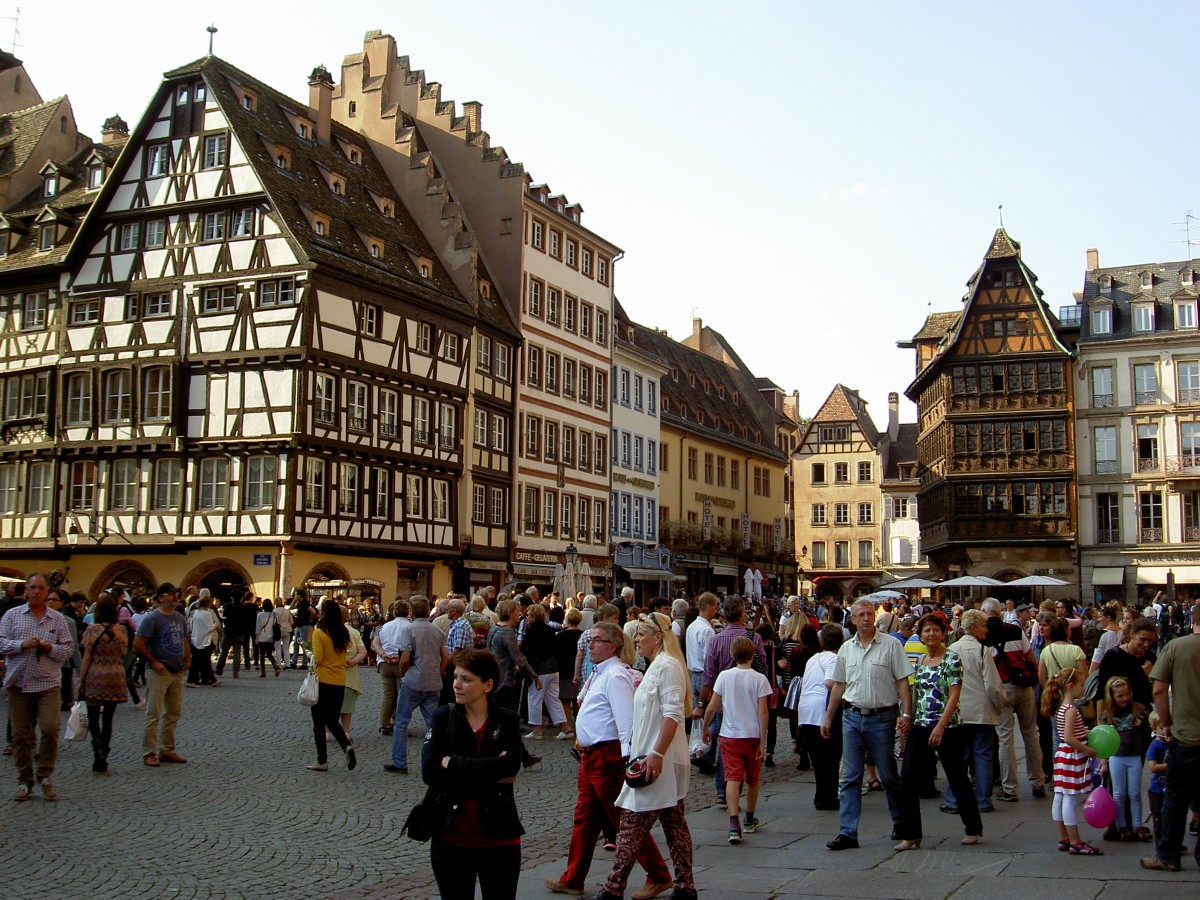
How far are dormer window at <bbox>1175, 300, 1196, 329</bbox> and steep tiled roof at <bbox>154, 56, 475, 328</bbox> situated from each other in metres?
32.2

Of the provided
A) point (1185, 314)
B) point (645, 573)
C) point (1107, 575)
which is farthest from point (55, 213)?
point (1185, 314)

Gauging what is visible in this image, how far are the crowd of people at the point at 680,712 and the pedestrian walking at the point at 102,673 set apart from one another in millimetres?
21

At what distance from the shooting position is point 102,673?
526 inches

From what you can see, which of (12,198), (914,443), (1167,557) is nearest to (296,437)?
(12,198)

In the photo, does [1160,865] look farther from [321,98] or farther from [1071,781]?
[321,98]

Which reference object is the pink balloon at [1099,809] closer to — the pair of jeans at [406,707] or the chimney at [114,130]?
the pair of jeans at [406,707]

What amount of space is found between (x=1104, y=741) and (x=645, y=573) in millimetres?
44522

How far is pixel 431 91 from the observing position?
164 ft

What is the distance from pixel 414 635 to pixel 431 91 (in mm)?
38419

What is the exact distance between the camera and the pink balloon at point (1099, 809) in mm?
9484

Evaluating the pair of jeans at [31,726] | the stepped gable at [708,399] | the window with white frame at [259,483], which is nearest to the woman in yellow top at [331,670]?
the pair of jeans at [31,726]

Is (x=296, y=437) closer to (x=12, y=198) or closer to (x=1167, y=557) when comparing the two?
(x=12, y=198)

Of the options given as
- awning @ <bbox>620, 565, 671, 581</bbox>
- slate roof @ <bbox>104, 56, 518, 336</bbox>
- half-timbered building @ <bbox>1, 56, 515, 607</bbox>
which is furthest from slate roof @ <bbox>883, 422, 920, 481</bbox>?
half-timbered building @ <bbox>1, 56, 515, 607</bbox>

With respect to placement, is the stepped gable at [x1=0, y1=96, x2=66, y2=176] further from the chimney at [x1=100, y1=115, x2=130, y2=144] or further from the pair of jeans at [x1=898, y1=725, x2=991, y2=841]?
the pair of jeans at [x1=898, y1=725, x2=991, y2=841]
